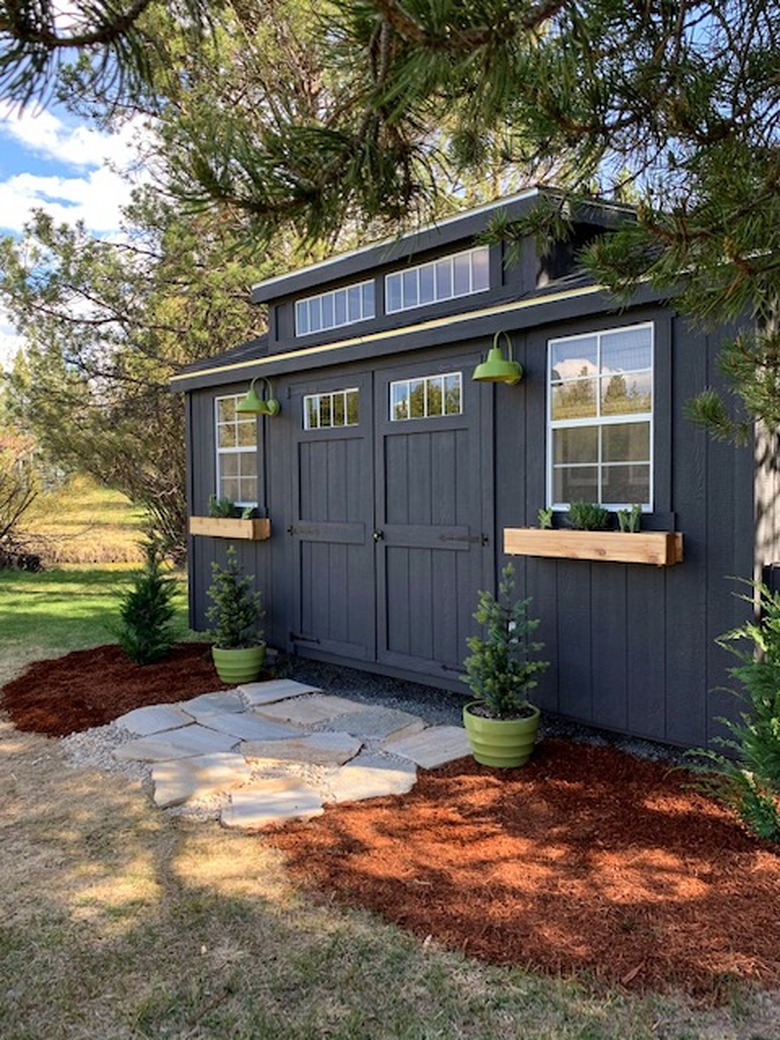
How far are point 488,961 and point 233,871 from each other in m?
1.01

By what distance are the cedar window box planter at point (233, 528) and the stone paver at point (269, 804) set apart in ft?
9.17

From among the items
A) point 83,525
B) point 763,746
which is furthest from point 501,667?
point 83,525

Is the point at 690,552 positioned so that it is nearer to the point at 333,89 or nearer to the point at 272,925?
the point at 272,925

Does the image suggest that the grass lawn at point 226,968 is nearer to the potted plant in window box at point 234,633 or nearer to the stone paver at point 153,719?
the stone paver at point 153,719

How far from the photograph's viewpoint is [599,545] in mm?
3867

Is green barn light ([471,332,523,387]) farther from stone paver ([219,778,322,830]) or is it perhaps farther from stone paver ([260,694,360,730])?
stone paver ([219,778,322,830])

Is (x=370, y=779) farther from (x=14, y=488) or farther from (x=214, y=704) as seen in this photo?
(x=14, y=488)

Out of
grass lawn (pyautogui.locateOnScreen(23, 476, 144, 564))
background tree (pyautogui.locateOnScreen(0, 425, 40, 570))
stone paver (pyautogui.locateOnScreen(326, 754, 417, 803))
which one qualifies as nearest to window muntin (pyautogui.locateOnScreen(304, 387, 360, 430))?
stone paver (pyautogui.locateOnScreen(326, 754, 417, 803))

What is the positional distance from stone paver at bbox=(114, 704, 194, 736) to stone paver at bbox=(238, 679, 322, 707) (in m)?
0.47

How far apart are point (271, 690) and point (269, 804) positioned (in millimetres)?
1971

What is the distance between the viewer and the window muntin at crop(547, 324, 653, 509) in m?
3.92

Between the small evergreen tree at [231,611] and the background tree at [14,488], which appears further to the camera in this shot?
the background tree at [14,488]

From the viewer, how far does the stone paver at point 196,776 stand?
11.5 feet

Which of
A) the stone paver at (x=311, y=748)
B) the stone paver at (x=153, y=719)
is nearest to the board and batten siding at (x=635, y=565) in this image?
the stone paver at (x=311, y=748)
